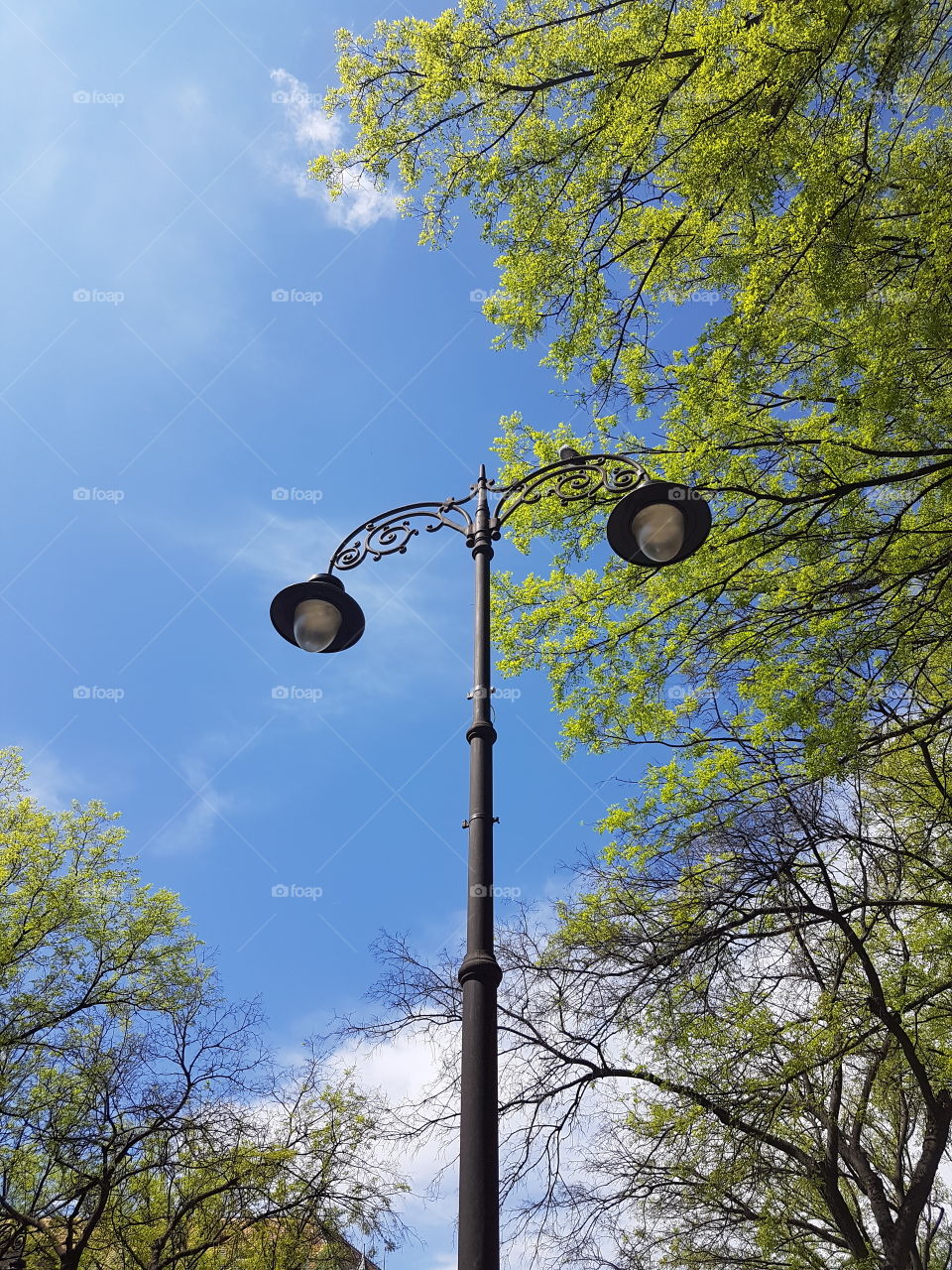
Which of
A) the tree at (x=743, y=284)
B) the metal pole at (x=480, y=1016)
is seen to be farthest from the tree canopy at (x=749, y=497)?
the metal pole at (x=480, y=1016)

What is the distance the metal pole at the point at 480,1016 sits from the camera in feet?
10.3

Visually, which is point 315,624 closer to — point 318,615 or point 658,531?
point 318,615

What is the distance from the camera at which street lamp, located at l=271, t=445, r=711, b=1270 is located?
10.6 feet

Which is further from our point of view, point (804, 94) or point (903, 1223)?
point (903, 1223)

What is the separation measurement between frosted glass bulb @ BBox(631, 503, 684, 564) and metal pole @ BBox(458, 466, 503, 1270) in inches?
40.5

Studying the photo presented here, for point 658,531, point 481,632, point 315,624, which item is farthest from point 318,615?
point 658,531

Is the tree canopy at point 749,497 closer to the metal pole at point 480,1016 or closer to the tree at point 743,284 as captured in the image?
the tree at point 743,284

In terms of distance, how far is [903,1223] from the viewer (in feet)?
33.8

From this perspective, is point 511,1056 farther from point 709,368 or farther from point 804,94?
point 804,94

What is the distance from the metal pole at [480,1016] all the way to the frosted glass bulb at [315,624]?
1028mm

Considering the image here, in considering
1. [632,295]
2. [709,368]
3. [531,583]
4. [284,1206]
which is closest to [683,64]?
[632,295]

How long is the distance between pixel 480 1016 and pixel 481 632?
2.09 m

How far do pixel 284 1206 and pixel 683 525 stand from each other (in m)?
13.2

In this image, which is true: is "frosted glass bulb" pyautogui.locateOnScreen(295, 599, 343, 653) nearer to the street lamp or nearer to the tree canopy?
the street lamp
